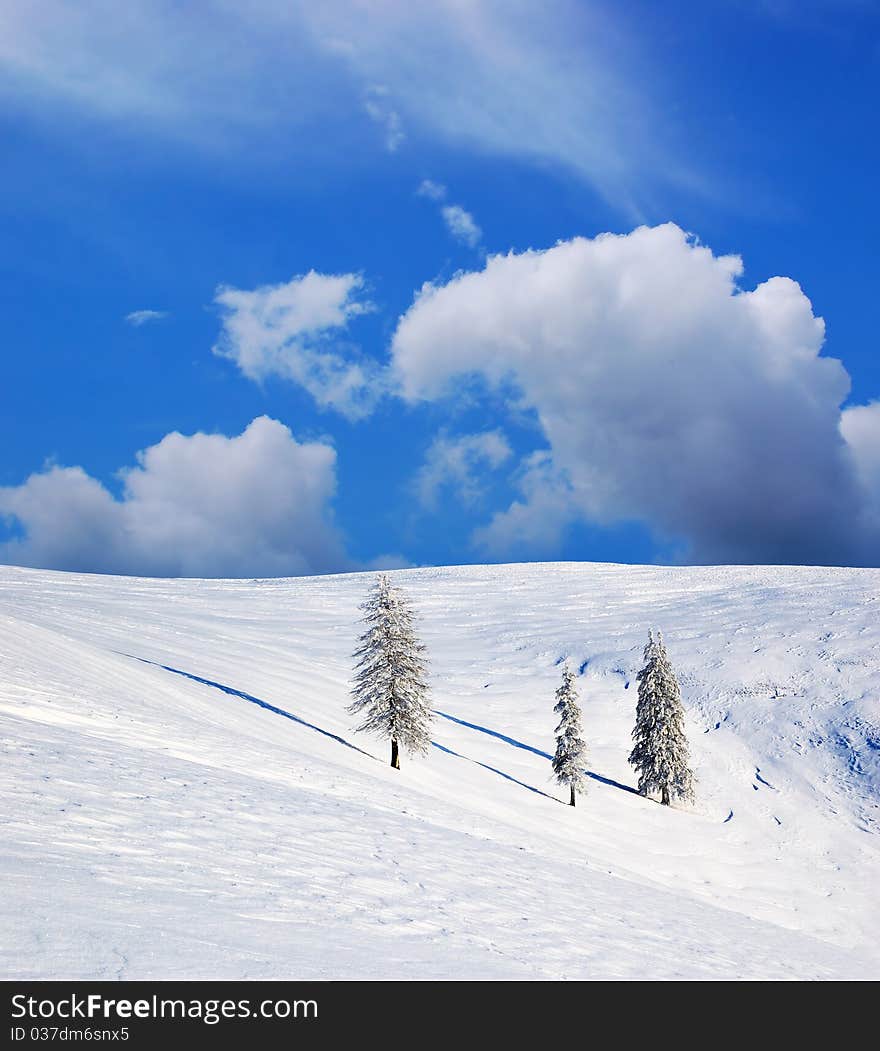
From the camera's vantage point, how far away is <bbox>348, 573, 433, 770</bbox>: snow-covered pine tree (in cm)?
3700

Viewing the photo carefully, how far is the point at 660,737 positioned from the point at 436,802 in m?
26.1

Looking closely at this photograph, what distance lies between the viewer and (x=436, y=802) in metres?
26.0

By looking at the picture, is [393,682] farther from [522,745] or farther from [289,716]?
[522,745]

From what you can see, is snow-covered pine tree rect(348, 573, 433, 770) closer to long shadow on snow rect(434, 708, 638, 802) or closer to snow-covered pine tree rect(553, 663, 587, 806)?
snow-covered pine tree rect(553, 663, 587, 806)

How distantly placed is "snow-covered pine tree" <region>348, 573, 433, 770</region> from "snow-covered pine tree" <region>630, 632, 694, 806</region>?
17075 mm

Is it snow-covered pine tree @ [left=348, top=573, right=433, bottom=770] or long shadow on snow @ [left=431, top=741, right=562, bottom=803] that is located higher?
snow-covered pine tree @ [left=348, top=573, right=433, bottom=770]

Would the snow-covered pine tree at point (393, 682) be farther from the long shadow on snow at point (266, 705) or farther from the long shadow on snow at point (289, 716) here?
the long shadow on snow at point (289, 716)

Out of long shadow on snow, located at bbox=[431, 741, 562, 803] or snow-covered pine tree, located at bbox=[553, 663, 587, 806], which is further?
snow-covered pine tree, located at bbox=[553, 663, 587, 806]

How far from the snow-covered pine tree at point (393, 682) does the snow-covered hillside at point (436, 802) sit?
158 centimetres

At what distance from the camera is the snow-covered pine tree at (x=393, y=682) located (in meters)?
37.0

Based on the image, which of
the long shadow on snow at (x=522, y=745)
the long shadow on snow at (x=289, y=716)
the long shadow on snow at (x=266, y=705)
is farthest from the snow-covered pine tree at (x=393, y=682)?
the long shadow on snow at (x=522, y=745)

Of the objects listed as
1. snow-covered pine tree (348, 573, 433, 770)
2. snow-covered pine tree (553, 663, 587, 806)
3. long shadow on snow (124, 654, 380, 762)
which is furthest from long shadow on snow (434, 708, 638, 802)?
long shadow on snow (124, 654, 380, 762)
